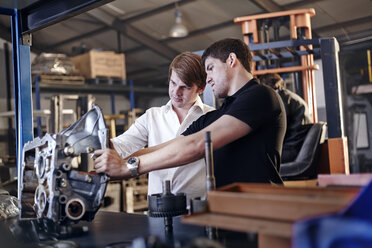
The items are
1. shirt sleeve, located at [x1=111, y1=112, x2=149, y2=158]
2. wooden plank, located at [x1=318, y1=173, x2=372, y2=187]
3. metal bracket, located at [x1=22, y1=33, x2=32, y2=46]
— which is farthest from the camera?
metal bracket, located at [x1=22, y1=33, x2=32, y2=46]

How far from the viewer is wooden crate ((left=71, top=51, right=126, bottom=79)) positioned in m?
8.27

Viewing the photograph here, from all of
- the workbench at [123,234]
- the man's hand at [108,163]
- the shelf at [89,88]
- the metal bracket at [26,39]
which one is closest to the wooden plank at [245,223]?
the workbench at [123,234]

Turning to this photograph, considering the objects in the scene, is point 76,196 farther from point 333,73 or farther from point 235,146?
point 333,73

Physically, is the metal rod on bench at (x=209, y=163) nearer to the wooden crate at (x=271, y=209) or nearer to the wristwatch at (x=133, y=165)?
the wooden crate at (x=271, y=209)

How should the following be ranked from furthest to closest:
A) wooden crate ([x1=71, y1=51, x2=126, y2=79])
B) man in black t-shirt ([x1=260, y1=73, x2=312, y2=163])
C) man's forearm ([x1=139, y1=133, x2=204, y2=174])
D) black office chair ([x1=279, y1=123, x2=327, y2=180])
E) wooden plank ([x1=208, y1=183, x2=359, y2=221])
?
wooden crate ([x1=71, y1=51, x2=126, y2=79])
man in black t-shirt ([x1=260, y1=73, x2=312, y2=163])
black office chair ([x1=279, y1=123, x2=327, y2=180])
man's forearm ([x1=139, y1=133, x2=204, y2=174])
wooden plank ([x1=208, y1=183, x2=359, y2=221])

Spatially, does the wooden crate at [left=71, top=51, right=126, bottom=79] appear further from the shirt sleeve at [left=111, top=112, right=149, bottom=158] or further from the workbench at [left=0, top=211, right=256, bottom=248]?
the workbench at [left=0, top=211, right=256, bottom=248]

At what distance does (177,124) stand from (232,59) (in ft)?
2.03

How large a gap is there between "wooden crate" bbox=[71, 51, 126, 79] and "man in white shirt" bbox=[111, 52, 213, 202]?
6160 mm

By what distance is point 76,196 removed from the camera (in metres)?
1.33

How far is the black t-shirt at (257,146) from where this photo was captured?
159cm

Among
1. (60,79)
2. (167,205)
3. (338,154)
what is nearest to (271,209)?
(167,205)

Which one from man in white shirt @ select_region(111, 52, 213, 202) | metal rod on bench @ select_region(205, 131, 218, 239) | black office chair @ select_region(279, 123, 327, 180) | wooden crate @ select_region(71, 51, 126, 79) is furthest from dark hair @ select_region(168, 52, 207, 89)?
wooden crate @ select_region(71, 51, 126, 79)

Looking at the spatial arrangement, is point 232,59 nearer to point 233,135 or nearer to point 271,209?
point 233,135

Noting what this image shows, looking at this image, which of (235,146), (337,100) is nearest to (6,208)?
(235,146)
